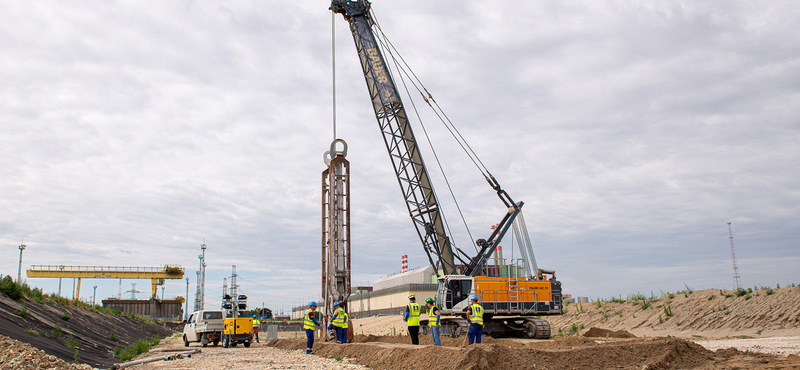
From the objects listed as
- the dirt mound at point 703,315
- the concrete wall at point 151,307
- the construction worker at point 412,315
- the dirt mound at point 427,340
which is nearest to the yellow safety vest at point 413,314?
the construction worker at point 412,315

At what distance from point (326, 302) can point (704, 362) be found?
15.4 metres

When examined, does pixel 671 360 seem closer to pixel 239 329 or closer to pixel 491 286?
pixel 491 286

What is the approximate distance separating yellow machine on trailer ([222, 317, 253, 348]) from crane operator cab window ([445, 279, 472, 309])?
28.8 ft

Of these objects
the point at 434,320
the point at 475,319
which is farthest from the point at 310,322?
the point at 475,319

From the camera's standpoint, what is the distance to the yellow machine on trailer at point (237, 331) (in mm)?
23062

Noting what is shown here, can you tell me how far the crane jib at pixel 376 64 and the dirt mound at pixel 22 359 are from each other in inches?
913

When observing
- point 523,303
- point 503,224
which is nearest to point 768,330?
point 523,303

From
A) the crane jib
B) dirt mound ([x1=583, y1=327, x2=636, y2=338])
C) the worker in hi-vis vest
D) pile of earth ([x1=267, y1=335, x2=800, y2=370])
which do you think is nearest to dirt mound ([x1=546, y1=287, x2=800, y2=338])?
dirt mound ([x1=583, y1=327, x2=636, y2=338])

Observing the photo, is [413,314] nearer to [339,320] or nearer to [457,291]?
[339,320]

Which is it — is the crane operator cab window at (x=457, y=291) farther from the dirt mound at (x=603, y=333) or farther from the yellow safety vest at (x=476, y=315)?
the yellow safety vest at (x=476, y=315)

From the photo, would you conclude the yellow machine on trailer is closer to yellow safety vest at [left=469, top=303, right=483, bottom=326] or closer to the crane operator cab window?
the crane operator cab window

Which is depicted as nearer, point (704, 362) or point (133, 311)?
point (704, 362)

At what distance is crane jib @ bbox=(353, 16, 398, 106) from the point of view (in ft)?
101

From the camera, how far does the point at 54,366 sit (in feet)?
30.1
